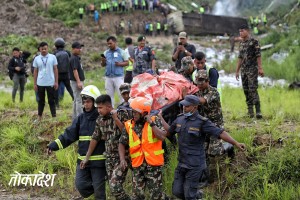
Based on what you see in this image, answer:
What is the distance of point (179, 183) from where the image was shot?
509 cm

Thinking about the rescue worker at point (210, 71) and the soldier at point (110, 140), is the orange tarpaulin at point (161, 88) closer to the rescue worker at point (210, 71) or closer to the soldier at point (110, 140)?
the rescue worker at point (210, 71)

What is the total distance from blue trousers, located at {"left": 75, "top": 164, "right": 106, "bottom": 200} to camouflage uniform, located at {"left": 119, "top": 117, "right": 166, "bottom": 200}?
22.2 inches

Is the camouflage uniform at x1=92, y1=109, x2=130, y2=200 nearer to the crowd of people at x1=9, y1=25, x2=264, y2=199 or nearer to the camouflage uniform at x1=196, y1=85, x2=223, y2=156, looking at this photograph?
the crowd of people at x1=9, y1=25, x2=264, y2=199

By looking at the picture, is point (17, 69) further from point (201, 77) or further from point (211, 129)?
point (211, 129)

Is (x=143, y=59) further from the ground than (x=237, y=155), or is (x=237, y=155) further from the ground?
(x=143, y=59)

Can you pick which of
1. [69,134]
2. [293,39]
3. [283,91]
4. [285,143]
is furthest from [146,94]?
[293,39]

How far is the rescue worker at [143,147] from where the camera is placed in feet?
16.5

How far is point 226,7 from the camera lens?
46.2m

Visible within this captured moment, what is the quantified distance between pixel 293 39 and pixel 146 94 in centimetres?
1724

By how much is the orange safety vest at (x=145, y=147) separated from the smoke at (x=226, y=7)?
41.4 m

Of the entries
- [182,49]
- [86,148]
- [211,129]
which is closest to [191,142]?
[211,129]

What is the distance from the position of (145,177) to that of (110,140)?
66 cm

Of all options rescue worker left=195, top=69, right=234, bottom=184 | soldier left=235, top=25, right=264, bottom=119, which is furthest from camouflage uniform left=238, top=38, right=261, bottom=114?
rescue worker left=195, top=69, right=234, bottom=184

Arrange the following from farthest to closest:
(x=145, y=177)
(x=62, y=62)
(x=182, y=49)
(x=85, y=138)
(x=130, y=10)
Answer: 1. (x=130, y=10)
2. (x=62, y=62)
3. (x=182, y=49)
4. (x=85, y=138)
5. (x=145, y=177)
